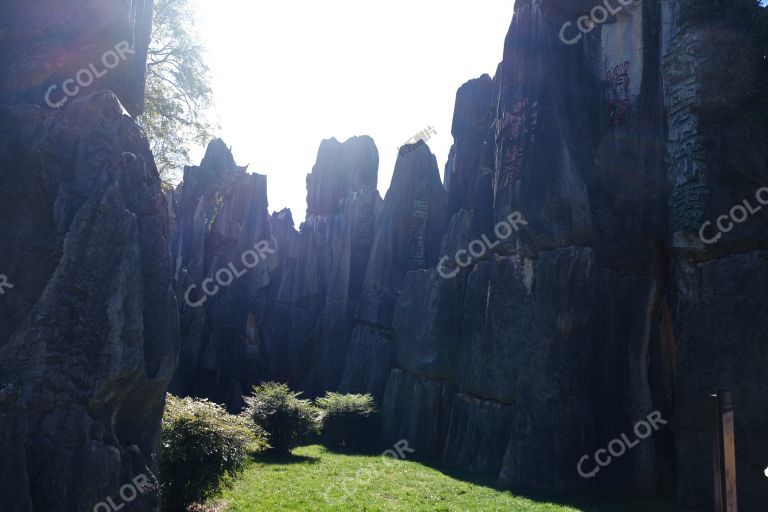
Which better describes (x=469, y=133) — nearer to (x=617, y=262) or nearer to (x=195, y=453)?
(x=617, y=262)

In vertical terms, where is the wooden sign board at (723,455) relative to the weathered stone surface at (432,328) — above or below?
below

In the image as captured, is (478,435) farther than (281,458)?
No

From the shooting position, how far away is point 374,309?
27.1 metres

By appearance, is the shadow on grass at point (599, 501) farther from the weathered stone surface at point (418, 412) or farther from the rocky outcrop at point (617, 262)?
the weathered stone surface at point (418, 412)

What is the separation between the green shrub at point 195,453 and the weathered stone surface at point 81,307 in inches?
147

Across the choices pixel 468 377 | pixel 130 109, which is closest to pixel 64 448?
pixel 130 109

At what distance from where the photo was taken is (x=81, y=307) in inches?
244

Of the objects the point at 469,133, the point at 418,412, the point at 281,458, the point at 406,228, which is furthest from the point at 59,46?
the point at 406,228

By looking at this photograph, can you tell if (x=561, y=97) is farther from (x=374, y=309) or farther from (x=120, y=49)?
→ (x=374, y=309)

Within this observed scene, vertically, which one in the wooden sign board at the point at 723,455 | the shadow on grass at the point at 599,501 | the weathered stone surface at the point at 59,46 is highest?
the weathered stone surface at the point at 59,46

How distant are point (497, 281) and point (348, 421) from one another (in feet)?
27.6

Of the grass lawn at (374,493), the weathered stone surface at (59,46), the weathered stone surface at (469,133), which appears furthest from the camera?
the weathered stone surface at (469,133)

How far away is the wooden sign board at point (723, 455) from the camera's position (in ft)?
12.3

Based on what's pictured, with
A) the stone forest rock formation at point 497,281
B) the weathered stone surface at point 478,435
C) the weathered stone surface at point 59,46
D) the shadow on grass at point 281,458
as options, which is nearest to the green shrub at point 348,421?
the stone forest rock formation at point 497,281
